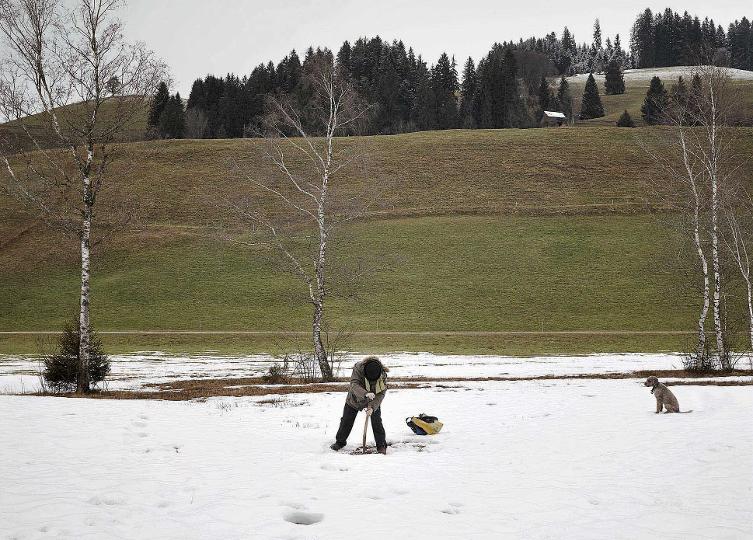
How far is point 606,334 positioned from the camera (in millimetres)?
40531

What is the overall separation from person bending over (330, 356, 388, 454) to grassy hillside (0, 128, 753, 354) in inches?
538

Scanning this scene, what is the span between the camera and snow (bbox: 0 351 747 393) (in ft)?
82.6

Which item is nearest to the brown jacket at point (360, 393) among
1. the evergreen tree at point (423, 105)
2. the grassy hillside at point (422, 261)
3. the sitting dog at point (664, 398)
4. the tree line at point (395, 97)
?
the sitting dog at point (664, 398)

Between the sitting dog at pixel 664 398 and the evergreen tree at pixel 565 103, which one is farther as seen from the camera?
the evergreen tree at pixel 565 103

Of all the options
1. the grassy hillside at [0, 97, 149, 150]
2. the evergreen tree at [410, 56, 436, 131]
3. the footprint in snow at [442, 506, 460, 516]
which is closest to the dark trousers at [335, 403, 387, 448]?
the footprint in snow at [442, 506, 460, 516]

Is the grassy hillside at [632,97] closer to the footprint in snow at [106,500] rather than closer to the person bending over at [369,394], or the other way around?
the person bending over at [369,394]

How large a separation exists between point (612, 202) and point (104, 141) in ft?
198

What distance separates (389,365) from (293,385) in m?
9.84

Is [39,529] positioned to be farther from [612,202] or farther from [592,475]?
[612,202]

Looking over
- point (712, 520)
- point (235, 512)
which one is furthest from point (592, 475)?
point (235, 512)

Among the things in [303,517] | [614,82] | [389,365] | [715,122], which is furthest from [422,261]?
[614,82]

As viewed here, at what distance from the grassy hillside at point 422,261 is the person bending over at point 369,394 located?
1366 centimetres

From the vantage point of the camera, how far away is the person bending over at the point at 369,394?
11008mm

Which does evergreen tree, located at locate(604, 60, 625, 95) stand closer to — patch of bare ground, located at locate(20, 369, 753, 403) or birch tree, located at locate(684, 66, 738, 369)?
birch tree, located at locate(684, 66, 738, 369)
